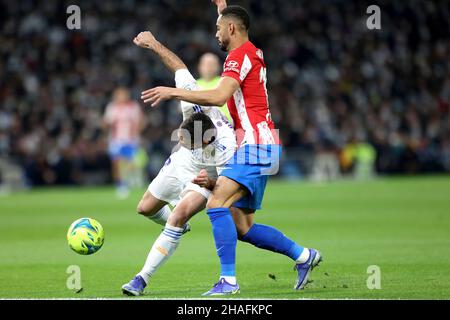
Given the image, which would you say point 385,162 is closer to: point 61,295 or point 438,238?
point 438,238

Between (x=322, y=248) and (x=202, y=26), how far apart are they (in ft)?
74.5

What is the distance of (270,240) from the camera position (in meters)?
8.53

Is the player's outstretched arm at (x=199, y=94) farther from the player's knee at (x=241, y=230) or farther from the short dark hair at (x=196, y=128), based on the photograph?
the player's knee at (x=241, y=230)

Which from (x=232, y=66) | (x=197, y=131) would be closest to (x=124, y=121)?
(x=197, y=131)

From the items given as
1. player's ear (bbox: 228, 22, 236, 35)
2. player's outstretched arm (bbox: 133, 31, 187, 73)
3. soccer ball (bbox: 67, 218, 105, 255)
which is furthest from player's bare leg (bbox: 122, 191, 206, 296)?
player's ear (bbox: 228, 22, 236, 35)

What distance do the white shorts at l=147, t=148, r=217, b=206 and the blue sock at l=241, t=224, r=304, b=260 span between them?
0.83 meters

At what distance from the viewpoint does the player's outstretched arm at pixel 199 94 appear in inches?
296

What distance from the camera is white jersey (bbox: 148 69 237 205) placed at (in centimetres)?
843

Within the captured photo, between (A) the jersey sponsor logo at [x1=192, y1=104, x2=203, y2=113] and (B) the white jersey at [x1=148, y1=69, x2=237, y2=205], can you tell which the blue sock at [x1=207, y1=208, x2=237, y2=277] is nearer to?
(B) the white jersey at [x1=148, y1=69, x2=237, y2=205]

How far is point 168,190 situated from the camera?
9070 mm

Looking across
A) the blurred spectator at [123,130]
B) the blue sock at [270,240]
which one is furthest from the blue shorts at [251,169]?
the blurred spectator at [123,130]

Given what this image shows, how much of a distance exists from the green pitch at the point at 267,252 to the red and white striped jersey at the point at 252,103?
141 centimetres

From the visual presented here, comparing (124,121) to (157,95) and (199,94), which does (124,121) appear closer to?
(199,94)

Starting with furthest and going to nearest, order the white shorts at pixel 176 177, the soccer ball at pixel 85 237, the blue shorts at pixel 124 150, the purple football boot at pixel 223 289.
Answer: the blue shorts at pixel 124 150
the white shorts at pixel 176 177
the soccer ball at pixel 85 237
the purple football boot at pixel 223 289
